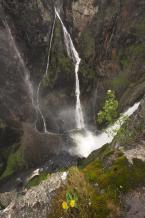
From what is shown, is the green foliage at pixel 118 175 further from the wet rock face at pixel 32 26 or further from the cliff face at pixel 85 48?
the wet rock face at pixel 32 26

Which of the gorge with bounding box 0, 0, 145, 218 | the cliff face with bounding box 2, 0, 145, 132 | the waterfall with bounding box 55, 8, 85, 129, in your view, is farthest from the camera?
the waterfall with bounding box 55, 8, 85, 129

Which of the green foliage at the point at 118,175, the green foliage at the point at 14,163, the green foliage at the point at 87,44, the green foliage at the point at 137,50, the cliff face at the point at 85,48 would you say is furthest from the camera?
the green foliage at the point at 87,44

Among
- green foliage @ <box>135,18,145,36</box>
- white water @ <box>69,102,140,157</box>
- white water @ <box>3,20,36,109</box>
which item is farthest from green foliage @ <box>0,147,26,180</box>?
green foliage @ <box>135,18,145,36</box>

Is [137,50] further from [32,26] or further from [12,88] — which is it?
[12,88]

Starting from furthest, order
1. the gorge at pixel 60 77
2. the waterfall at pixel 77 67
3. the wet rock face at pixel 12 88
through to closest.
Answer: the waterfall at pixel 77 67 → the wet rock face at pixel 12 88 → the gorge at pixel 60 77

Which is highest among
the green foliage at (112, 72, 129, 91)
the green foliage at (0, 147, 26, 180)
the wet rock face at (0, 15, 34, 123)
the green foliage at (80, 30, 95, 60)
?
the green foliage at (80, 30, 95, 60)

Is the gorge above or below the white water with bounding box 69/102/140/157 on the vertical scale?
above

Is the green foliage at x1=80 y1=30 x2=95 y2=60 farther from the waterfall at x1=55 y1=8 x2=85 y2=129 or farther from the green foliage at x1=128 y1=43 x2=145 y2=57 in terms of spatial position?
the green foliage at x1=128 y1=43 x2=145 y2=57

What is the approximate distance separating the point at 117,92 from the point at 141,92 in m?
4.77

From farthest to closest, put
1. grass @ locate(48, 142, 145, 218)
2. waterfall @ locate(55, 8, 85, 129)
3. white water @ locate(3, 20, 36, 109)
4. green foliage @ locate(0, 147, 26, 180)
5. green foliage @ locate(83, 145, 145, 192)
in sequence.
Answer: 1. waterfall @ locate(55, 8, 85, 129)
2. green foliage @ locate(0, 147, 26, 180)
3. white water @ locate(3, 20, 36, 109)
4. green foliage @ locate(83, 145, 145, 192)
5. grass @ locate(48, 142, 145, 218)

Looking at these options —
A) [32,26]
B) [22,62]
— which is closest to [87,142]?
[22,62]

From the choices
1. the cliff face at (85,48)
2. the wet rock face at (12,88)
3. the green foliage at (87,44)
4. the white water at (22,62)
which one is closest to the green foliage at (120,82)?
the cliff face at (85,48)

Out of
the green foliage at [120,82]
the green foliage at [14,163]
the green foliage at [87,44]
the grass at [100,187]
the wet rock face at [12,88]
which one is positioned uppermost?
the green foliage at [87,44]

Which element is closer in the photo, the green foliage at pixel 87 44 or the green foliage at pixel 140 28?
the green foliage at pixel 140 28
